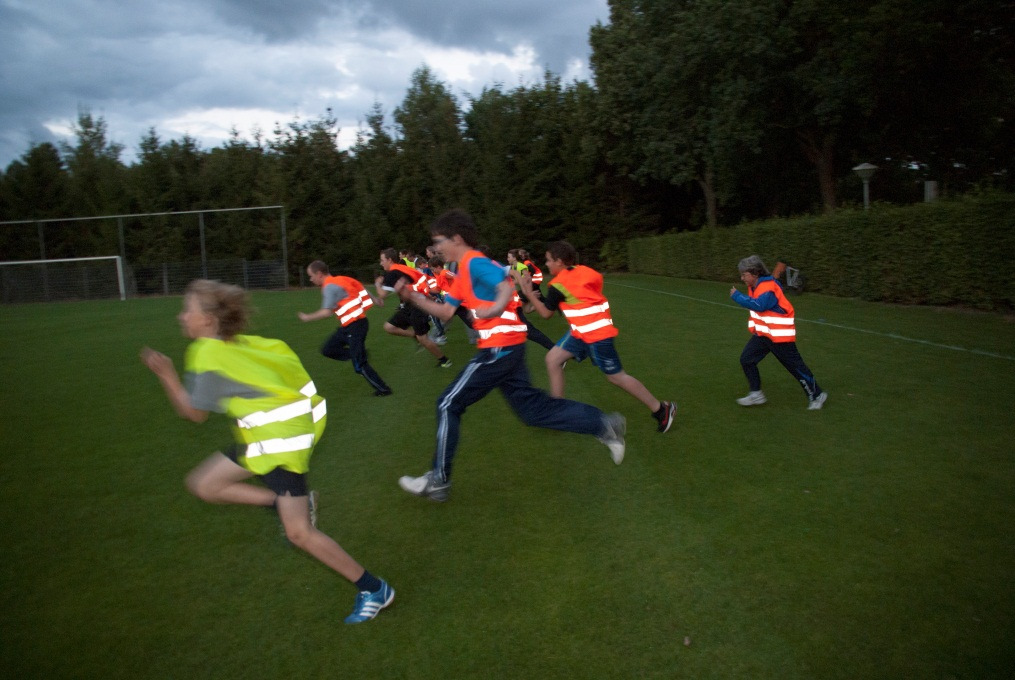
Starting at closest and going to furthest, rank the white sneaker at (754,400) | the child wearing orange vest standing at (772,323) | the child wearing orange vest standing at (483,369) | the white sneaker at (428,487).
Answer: the child wearing orange vest standing at (483,369)
the white sneaker at (428,487)
the child wearing orange vest standing at (772,323)
the white sneaker at (754,400)

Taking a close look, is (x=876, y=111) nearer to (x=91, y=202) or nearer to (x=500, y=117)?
(x=500, y=117)

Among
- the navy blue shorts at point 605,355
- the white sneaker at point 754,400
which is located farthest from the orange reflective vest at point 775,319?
the navy blue shorts at point 605,355

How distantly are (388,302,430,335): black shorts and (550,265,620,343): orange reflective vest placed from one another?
4.30 meters

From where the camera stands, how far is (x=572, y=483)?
5555mm

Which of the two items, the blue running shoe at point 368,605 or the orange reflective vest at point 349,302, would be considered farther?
the orange reflective vest at point 349,302

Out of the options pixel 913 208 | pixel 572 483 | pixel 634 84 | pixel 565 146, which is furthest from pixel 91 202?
pixel 572 483

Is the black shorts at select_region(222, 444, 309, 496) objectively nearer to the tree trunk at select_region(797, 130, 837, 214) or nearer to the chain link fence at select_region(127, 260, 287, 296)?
the tree trunk at select_region(797, 130, 837, 214)

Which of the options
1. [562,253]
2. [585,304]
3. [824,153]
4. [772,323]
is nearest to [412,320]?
[562,253]

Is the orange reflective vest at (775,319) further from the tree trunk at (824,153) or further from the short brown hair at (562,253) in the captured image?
the tree trunk at (824,153)

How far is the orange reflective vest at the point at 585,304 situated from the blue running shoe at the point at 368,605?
11.7ft

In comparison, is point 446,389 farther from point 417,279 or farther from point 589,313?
point 417,279

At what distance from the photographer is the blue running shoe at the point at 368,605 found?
3625 mm

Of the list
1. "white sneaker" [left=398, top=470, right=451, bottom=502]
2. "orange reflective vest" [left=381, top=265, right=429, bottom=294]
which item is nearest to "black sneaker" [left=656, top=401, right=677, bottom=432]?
"white sneaker" [left=398, top=470, right=451, bottom=502]

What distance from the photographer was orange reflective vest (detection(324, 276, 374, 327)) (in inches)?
359
